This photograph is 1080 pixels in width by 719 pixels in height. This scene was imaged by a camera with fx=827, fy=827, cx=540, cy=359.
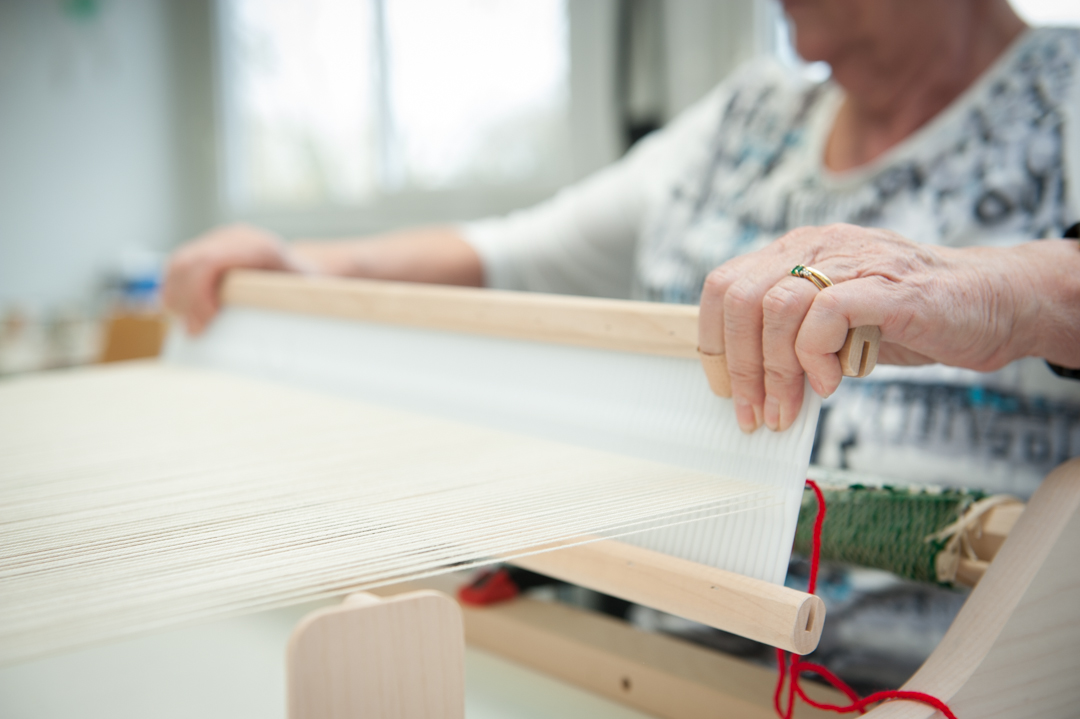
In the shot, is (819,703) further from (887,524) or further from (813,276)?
(813,276)

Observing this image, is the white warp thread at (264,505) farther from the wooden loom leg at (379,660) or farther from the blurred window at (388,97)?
the blurred window at (388,97)

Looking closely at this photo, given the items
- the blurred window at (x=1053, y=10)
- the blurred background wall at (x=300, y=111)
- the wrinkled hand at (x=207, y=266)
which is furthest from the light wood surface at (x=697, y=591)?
the blurred background wall at (x=300, y=111)

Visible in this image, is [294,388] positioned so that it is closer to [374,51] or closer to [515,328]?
[515,328]

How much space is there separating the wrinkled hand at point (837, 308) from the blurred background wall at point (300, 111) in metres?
1.15

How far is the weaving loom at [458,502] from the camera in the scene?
39 centimetres

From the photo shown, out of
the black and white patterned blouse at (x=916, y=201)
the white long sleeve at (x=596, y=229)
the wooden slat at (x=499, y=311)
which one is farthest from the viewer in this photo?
the white long sleeve at (x=596, y=229)

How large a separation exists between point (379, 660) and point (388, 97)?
7.19 ft

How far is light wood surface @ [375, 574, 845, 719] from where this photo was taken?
555mm

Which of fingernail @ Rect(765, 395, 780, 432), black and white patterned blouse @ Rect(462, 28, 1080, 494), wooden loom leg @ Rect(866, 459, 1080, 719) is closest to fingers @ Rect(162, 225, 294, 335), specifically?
black and white patterned blouse @ Rect(462, 28, 1080, 494)

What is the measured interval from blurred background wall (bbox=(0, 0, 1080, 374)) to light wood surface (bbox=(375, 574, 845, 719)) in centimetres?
120

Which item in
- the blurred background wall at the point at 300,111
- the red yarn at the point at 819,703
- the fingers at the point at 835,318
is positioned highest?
the blurred background wall at the point at 300,111

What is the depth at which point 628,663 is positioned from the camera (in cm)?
58

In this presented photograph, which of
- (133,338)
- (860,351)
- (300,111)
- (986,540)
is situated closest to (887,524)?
(986,540)

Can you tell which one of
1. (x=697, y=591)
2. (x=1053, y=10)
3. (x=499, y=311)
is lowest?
(x=697, y=591)
